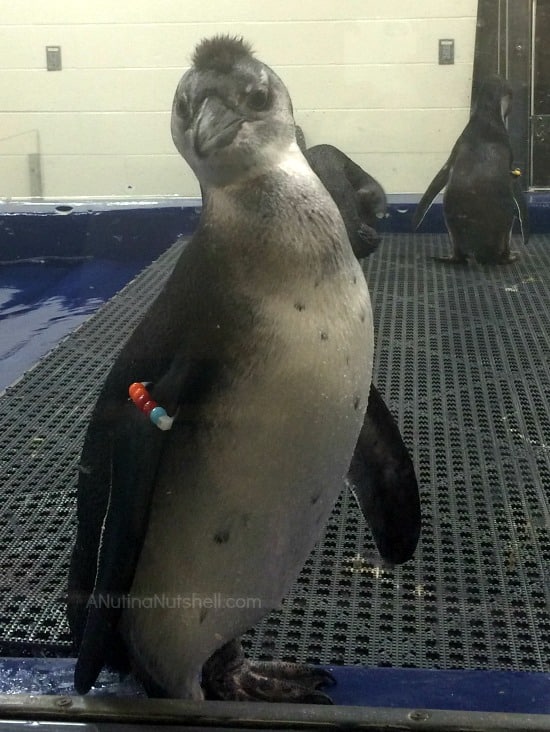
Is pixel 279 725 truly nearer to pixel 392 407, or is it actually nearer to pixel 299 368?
pixel 299 368

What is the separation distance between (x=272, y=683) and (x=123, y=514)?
26cm

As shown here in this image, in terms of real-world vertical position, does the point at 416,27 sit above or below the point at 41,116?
above

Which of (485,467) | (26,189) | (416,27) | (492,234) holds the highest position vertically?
(416,27)

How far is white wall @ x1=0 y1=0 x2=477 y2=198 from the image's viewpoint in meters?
1.01

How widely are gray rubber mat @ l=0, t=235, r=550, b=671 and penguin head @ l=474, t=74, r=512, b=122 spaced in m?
0.23

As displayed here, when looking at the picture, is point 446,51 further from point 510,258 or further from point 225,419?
point 510,258

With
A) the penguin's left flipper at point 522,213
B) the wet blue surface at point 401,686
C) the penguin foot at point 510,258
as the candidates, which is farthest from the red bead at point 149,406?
the penguin foot at point 510,258

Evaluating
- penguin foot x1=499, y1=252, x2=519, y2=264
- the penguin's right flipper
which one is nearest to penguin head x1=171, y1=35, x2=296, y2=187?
the penguin's right flipper

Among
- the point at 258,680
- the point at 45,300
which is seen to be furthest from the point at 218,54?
the point at 45,300

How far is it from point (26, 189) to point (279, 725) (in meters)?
0.70

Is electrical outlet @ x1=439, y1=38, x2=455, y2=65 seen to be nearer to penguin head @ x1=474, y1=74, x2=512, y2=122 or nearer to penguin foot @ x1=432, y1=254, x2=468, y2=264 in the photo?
penguin head @ x1=474, y1=74, x2=512, y2=122

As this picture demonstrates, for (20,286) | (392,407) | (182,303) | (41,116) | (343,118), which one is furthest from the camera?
(392,407)

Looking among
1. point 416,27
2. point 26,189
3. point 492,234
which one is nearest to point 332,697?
point 26,189

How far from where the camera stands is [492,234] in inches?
94.8
